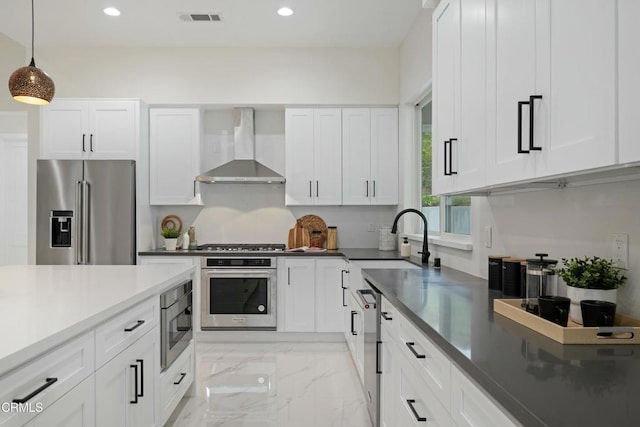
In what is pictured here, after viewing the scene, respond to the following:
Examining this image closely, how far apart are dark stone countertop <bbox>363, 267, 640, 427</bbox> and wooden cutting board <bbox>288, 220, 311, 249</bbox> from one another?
3.18 metres

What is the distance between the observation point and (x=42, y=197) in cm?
423

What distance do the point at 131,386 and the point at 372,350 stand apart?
4.02 feet

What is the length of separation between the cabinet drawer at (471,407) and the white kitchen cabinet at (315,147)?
3607 millimetres

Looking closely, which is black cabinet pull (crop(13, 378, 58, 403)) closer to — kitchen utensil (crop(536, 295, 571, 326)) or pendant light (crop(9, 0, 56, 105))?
kitchen utensil (crop(536, 295, 571, 326))

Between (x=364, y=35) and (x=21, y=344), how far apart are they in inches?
158

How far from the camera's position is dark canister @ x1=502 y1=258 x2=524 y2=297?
6.33 feet

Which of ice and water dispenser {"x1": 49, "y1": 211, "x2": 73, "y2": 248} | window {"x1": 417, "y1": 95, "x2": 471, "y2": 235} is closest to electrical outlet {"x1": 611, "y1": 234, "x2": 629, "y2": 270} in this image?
window {"x1": 417, "y1": 95, "x2": 471, "y2": 235}

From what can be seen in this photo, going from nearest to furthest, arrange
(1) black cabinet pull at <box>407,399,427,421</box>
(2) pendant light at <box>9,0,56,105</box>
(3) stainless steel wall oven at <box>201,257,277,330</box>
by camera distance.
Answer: (1) black cabinet pull at <box>407,399,427,421</box> → (2) pendant light at <box>9,0,56,105</box> → (3) stainless steel wall oven at <box>201,257,277,330</box>

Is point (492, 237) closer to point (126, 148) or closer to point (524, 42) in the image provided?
point (524, 42)

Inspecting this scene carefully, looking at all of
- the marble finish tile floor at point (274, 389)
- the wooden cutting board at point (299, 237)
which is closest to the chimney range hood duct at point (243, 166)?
the wooden cutting board at point (299, 237)

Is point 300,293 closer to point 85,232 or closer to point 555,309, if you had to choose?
point 85,232

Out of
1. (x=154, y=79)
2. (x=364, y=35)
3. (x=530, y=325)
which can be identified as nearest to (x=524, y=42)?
(x=530, y=325)

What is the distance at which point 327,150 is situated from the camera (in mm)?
4691

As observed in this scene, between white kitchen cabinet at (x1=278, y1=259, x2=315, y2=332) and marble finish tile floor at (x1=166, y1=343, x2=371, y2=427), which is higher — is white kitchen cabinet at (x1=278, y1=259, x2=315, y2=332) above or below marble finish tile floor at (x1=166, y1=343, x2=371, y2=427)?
above
